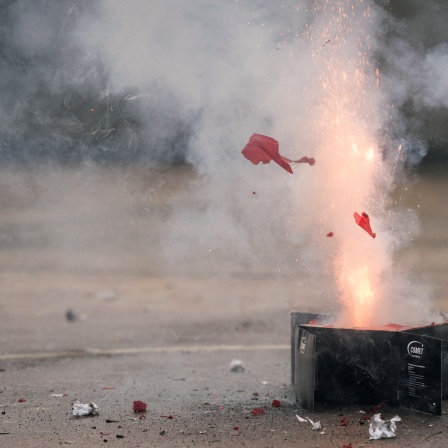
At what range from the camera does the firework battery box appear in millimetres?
4668

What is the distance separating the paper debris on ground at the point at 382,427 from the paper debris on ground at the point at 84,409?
1803 millimetres

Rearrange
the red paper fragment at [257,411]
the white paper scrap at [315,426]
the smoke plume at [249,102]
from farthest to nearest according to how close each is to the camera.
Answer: the smoke plume at [249,102] < the red paper fragment at [257,411] < the white paper scrap at [315,426]

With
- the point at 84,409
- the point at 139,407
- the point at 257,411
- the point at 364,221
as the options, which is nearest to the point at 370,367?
the point at 257,411

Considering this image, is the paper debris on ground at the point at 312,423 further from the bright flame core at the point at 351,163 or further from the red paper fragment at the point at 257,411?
the bright flame core at the point at 351,163

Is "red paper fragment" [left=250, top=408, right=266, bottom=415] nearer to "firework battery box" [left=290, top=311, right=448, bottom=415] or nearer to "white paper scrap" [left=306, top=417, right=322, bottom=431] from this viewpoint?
"firework battery box" [left=290, top=311, right=448, bottom=415]

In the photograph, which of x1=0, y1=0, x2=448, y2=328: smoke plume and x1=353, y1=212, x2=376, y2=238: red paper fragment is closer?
x1=353, y1=212, x2=376, y2=238: red paper fragment

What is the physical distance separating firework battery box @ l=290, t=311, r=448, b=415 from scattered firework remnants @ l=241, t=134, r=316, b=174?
138cm

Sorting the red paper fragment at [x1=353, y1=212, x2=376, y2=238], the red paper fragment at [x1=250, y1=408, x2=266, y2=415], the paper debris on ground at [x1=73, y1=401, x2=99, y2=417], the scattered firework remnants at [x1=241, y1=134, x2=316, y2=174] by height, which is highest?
the scattered firework remnants at [x1=241, y1=134, x2=316, y2=174]

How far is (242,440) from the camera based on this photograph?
4.34 metres

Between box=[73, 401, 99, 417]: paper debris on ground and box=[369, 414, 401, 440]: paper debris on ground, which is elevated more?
box=[369, 414, 401, 440]: paper debris on ground

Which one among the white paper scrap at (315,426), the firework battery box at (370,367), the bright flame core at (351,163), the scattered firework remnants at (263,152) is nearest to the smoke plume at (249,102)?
the bright flame core at (351,163)

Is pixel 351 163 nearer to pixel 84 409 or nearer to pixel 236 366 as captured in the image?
pixel 236 366

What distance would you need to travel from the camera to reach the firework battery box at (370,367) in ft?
15.3

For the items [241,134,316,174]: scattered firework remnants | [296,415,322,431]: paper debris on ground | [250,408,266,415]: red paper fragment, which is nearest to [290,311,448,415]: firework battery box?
[296,415,322,431]: paper debris on ground
